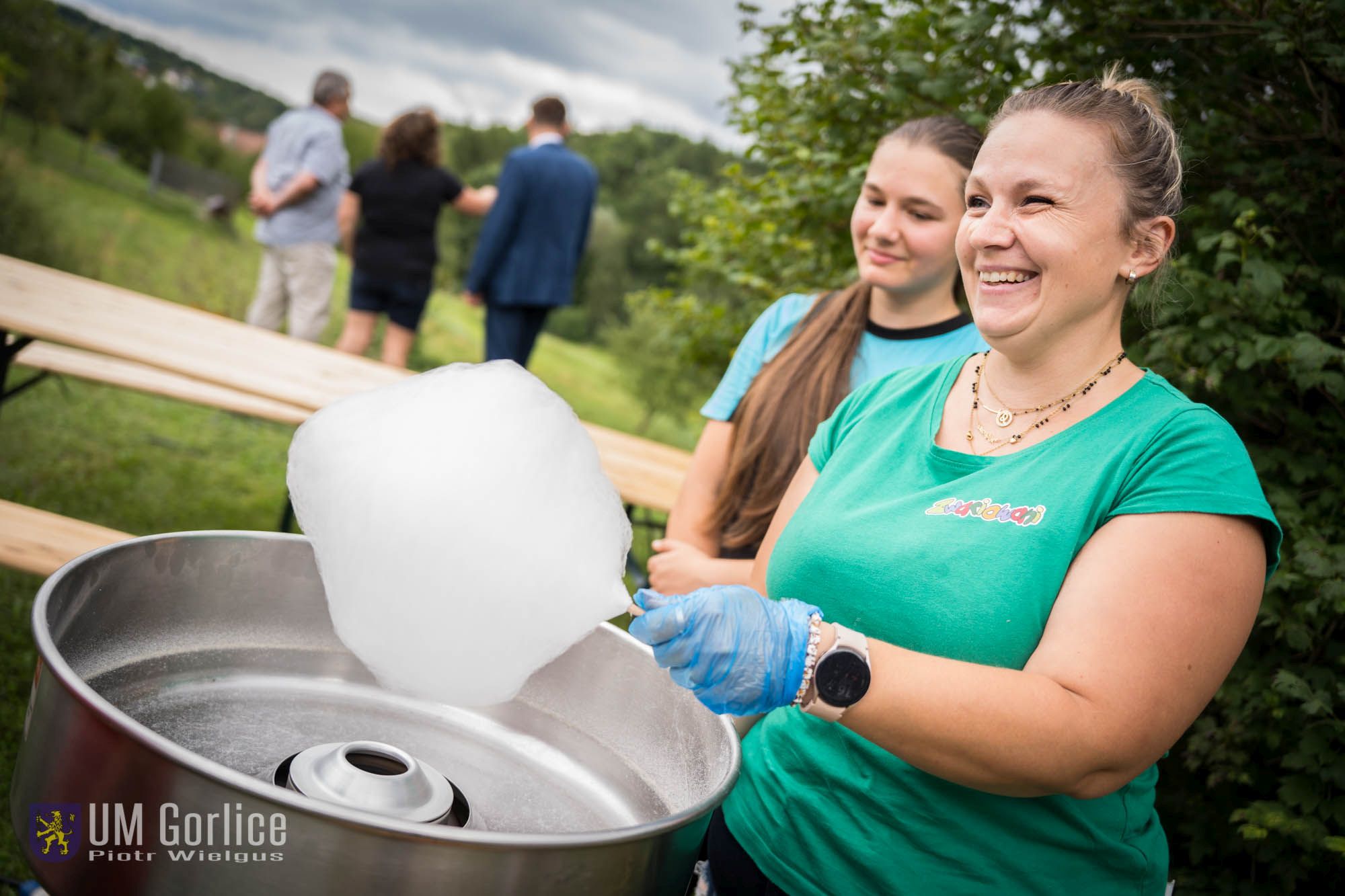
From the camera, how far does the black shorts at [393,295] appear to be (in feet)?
20.1

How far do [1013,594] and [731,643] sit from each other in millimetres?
378

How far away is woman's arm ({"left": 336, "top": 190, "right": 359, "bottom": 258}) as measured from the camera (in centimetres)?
632

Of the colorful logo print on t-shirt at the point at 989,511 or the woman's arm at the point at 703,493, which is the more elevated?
the colorful logo print on t-shirt at the point at 989,511

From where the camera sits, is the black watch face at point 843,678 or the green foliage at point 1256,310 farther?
the green foliage at point 1256,310

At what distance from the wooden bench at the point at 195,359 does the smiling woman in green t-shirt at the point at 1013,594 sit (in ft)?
6.62

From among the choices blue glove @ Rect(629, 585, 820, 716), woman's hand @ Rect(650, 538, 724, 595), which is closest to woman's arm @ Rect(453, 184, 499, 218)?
woman's hand @ Rect(650, 538, 724, 595)

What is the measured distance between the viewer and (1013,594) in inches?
45.8

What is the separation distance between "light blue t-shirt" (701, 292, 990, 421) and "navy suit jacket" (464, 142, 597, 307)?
3.49 metres

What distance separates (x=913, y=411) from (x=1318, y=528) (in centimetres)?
132

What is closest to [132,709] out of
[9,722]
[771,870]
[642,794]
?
[642,794]

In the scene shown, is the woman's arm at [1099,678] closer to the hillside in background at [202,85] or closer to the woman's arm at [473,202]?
the woman's arm at [473,202]

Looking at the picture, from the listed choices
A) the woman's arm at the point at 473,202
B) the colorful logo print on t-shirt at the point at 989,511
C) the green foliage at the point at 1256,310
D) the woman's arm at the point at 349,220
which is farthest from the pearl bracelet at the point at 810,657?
the woman's arm at the point at 349,220

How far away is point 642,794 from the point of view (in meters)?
1.39

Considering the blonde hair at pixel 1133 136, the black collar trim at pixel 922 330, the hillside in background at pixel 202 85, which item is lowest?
the black collar trim at pixel 922 330
